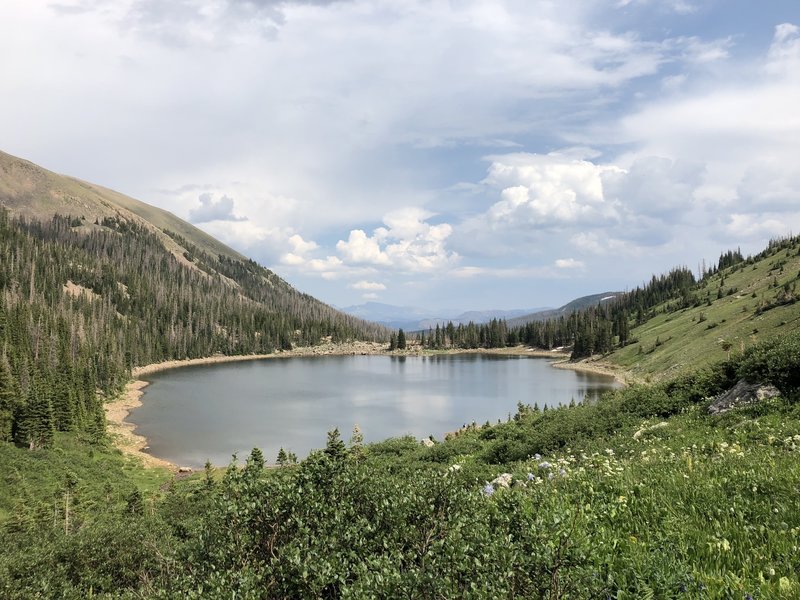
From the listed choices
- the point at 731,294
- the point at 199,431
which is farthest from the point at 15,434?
the point at 731,294

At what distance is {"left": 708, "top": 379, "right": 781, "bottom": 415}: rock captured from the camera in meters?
16.2

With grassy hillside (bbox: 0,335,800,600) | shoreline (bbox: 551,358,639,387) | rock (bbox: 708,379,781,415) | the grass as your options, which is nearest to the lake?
shoreline (bbox: 551,358,639,387)

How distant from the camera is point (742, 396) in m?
17.1

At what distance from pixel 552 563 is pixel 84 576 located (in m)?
24.6

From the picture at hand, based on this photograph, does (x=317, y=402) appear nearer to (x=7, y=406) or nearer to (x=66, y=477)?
(x=7, y=406)

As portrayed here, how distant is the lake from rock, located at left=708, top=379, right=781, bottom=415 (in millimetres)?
40585

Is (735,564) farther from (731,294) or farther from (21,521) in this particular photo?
(731,294)

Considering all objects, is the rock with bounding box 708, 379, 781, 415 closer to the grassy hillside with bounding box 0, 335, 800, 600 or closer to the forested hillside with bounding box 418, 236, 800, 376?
the grassy hillside with bounding box 0, 335, 800, 600

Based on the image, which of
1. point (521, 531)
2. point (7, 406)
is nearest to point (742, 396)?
point (521, 531)

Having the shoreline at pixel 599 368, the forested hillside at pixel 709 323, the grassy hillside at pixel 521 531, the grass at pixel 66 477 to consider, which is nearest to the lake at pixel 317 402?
the shoreline at pixel 599 368

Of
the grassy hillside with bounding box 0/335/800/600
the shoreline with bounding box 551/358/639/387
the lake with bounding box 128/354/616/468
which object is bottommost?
the lake with bounding box 128/354/616/468

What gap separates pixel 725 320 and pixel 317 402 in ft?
277

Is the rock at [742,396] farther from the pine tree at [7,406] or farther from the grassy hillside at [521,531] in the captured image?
the pine tree at [7,406]

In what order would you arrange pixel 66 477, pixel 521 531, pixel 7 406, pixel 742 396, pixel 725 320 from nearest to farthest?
pixel 521 531 → pixel 742 396 → pixel 66 477 → pixel 7 406 → pixel 725 320
